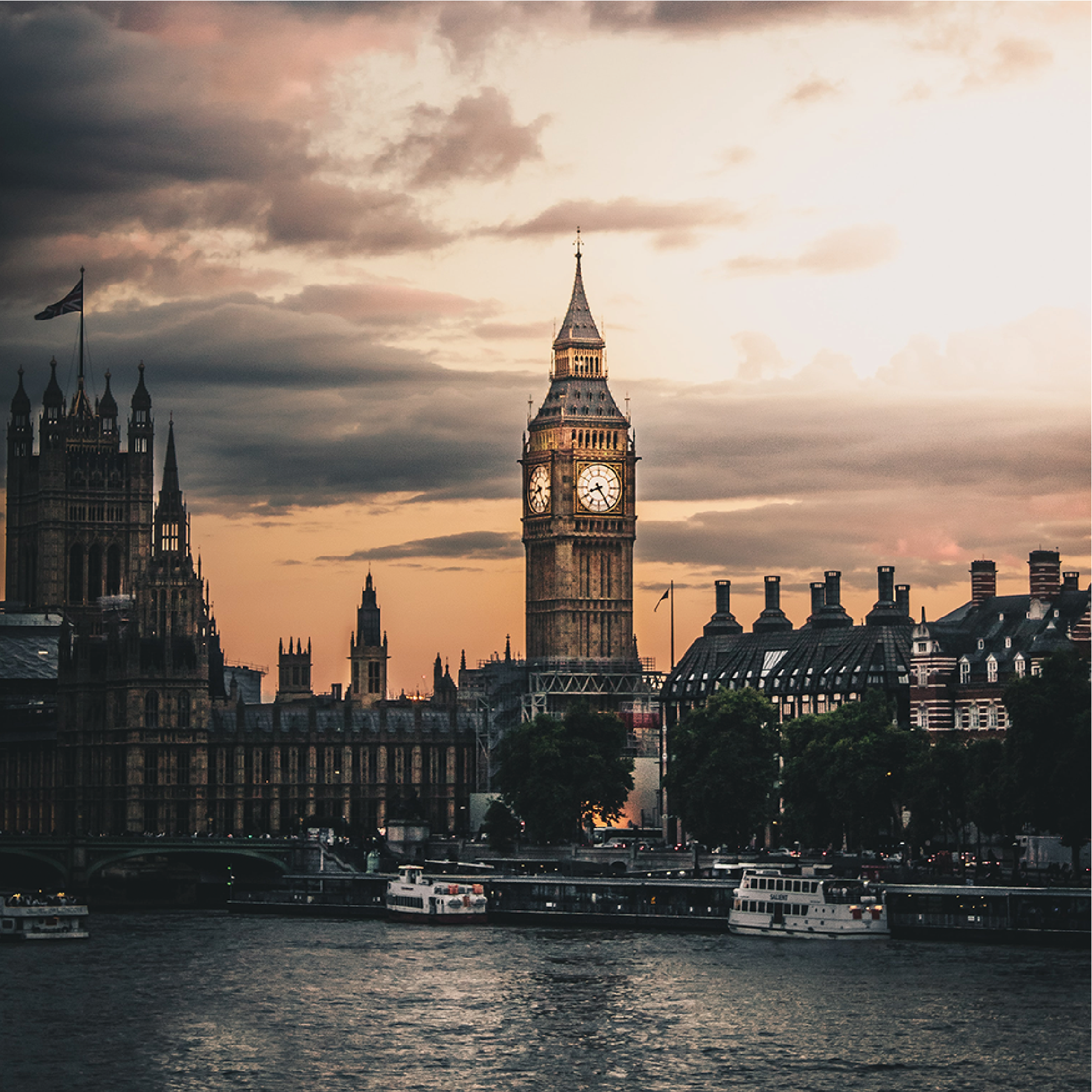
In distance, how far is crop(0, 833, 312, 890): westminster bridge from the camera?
151m

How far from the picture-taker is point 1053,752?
11275 centimetres

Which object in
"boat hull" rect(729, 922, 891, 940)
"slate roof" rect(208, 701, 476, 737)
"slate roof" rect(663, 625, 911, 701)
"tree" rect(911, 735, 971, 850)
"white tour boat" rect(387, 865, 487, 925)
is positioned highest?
"slate roof" rect(663, 625, 911, 701)

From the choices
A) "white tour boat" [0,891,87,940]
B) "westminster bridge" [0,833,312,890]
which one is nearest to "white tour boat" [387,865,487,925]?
Answer: "white tour boat" [0,891,87,940]

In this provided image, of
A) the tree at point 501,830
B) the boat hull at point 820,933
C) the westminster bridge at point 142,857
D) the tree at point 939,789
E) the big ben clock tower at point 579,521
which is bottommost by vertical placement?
the boat hull at point 820,933

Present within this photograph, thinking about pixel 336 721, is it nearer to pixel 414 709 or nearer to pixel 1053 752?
pixel 414 709

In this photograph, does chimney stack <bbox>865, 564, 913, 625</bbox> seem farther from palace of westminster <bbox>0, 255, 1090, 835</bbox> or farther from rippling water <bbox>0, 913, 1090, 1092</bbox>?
rippling water <bbox>0, 913, 1090, 1092</bbox>

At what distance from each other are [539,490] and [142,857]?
41858 millimetres

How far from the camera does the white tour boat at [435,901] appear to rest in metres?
131

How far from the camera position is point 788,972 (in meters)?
103

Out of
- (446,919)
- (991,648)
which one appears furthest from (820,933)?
(991,648)

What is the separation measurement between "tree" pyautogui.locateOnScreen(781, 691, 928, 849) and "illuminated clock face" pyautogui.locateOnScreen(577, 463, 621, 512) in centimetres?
5370

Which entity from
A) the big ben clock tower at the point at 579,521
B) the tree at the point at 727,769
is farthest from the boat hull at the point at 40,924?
the big ben clock tower at the point at 579,521

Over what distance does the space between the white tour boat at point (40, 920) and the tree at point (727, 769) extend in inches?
1255

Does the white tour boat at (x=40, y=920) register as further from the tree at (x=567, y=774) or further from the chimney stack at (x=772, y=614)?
the chimney stack at (x=772, y=614)
